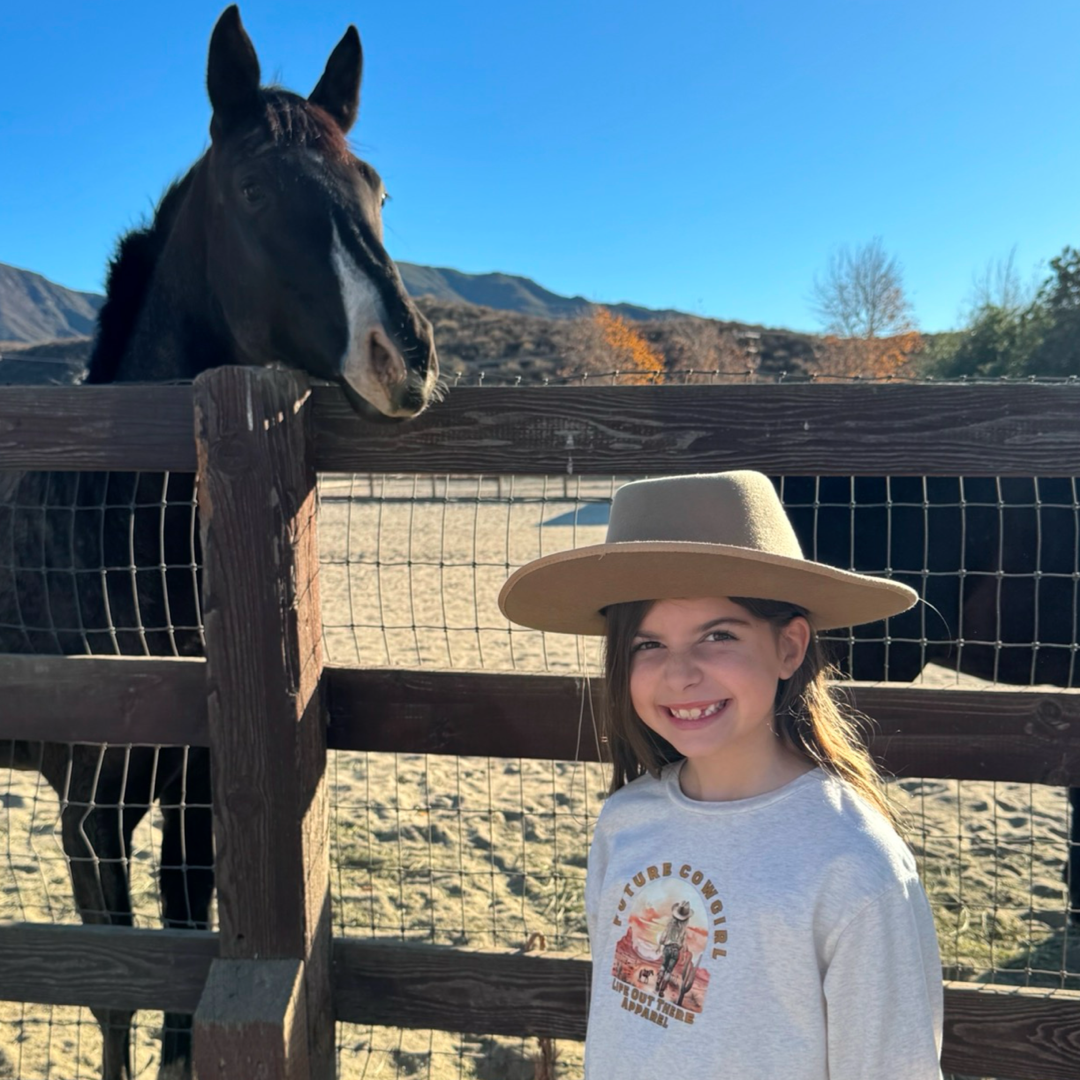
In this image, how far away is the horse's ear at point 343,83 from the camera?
135 inches

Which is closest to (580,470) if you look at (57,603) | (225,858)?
(225,858)

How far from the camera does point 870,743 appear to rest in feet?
6.25

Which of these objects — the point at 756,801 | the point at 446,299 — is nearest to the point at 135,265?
the point at 756,801

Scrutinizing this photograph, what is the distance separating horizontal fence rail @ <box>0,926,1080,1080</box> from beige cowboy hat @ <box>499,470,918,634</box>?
44.5 inches

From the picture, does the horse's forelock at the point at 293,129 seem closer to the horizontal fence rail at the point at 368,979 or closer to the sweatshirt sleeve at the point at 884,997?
the horizontal fence rail at the point at 368,979

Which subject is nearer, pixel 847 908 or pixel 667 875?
pixel 847 908

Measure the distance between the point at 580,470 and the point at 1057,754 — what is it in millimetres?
1217

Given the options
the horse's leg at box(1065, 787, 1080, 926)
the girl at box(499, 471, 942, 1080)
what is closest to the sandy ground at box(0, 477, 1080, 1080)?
the horse's leg at box(1065, 787, 1080, 926)

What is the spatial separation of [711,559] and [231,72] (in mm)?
2648

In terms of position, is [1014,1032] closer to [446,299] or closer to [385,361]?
[385,361]

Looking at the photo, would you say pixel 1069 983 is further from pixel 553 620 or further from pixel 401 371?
pixel 401 371

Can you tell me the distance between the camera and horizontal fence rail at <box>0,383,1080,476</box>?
5.93 feet

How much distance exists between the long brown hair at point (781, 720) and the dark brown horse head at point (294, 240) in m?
1.00

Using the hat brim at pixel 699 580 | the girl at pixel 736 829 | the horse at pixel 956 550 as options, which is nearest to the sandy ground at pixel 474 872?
the horse at pixel 956 550
